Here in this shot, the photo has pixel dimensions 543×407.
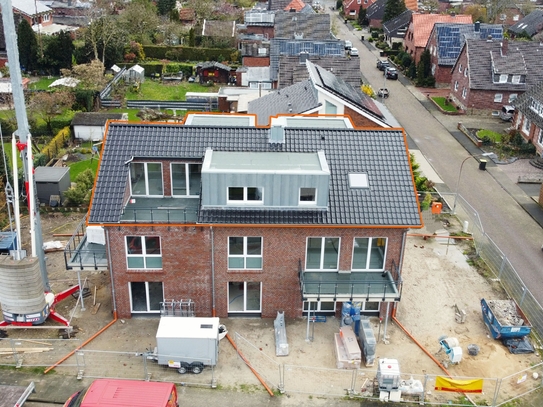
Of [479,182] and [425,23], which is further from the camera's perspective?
[425,23]

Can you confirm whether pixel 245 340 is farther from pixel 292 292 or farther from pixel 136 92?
pixel 136 92

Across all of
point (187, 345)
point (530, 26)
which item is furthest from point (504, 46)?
point (187, 345)

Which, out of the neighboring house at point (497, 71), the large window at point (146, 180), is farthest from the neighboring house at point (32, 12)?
the large window at point (146, 180)

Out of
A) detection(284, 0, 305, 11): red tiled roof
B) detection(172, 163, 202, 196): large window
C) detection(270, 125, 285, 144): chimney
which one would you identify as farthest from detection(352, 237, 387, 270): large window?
detection(284, 0, 305, 11): red tiled roof

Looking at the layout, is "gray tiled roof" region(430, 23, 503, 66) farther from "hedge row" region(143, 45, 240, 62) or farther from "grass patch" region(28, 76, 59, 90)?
"grass patch" region(28, 76, 59, 90)

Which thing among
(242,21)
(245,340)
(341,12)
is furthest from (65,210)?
(341,12)

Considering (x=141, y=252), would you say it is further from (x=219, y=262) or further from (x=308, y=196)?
(x=308, y=196)
